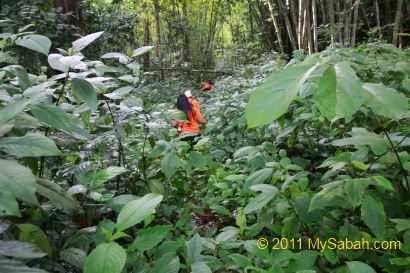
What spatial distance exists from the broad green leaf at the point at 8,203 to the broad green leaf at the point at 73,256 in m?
0.41

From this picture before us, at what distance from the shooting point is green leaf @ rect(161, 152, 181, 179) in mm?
1593

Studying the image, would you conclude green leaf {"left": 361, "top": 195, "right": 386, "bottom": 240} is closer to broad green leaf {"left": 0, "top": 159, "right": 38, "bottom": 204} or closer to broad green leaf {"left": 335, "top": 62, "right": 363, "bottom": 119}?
broad green leaf {"left": 335, "top": 62, "right": 363, "bottom": 119}

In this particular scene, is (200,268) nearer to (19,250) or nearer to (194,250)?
(194,250)

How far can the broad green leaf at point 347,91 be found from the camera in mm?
661

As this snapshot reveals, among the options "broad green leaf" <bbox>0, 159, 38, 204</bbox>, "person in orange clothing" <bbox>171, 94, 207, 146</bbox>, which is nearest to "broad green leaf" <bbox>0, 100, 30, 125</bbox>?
"broad green leaf" <bbox>0, 159, 38, 204</bbox>

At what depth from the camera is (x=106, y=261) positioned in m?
0.77

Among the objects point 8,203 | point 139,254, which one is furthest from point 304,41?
point 8,203

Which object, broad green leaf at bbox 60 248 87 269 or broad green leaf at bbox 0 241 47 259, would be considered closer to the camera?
broad green leaf at bbox 0 241 47 259

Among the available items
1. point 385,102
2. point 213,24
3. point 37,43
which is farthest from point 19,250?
point 213,24

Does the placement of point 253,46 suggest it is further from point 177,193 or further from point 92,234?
point 92,234

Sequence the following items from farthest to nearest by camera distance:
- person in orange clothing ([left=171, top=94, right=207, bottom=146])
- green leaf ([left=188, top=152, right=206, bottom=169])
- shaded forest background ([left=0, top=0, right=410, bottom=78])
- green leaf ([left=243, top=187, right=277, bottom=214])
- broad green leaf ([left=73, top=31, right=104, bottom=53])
→ 1. shaded forest background ([left=0, top=0, right=410, bottom=78])
2. person in orange clothing ([left=171, top=94, right=207, bottom=146])
3. green leaf ([left=188, top=152, right=206, bottom=169])
4. green leaf ([left=243, top=187, right=277, bottom=214])
5. broad green leaf ([left=73, top=31, right=104, bottom=53])

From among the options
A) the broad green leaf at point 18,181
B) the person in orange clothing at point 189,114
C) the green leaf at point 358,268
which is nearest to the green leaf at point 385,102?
the green leaf at point 358,268

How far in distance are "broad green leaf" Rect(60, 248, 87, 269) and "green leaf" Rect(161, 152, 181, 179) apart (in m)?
0.64

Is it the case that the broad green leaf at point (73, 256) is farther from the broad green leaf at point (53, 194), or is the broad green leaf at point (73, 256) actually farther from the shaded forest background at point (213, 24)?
the shaded forest background at point (213, 24)
